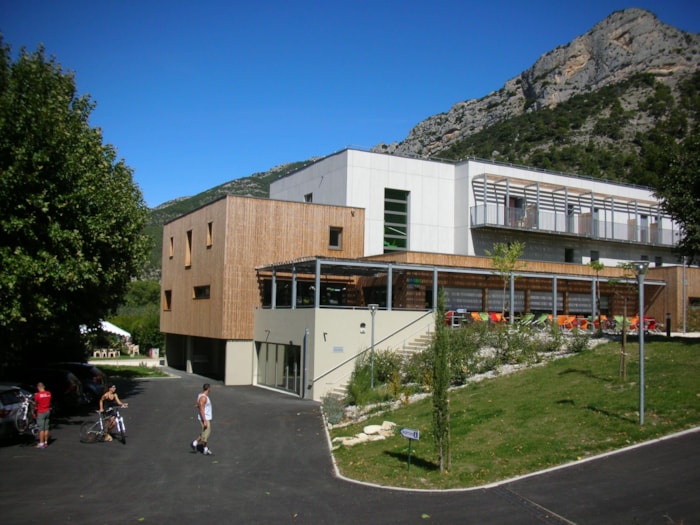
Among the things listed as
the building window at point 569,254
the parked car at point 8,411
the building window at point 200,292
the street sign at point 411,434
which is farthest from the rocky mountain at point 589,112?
the street sign at point 411,434

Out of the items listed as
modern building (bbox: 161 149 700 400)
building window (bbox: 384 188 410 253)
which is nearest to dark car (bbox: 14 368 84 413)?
modern building (bbox: 161 149 700 400)

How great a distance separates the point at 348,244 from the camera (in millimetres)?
31328

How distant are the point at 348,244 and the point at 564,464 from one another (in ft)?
68.3

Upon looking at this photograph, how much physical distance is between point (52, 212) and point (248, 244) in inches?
487

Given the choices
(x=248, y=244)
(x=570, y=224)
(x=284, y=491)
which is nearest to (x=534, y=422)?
(x=284, y=491)

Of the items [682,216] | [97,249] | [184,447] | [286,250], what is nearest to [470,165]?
[286,250]

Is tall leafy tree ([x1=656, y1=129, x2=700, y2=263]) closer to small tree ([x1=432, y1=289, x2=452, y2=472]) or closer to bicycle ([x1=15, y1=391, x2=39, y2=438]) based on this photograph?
small tree ([x1=432, y1=289, x2=452, y2=472])

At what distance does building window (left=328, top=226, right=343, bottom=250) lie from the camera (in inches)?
1232

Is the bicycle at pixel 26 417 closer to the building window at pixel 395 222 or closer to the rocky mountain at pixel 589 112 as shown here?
the building window at pixel 395 222

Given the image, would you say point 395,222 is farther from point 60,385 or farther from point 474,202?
point 60,385

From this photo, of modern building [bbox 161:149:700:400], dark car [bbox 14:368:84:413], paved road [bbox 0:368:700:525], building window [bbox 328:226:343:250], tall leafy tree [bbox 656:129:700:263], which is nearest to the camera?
paved road [bbox 0:368:700:525]

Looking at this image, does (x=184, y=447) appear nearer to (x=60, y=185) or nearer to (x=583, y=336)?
(x=60, y=185)

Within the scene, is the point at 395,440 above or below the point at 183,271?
below

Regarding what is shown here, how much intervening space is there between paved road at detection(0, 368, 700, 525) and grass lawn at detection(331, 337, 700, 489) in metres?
0.63
